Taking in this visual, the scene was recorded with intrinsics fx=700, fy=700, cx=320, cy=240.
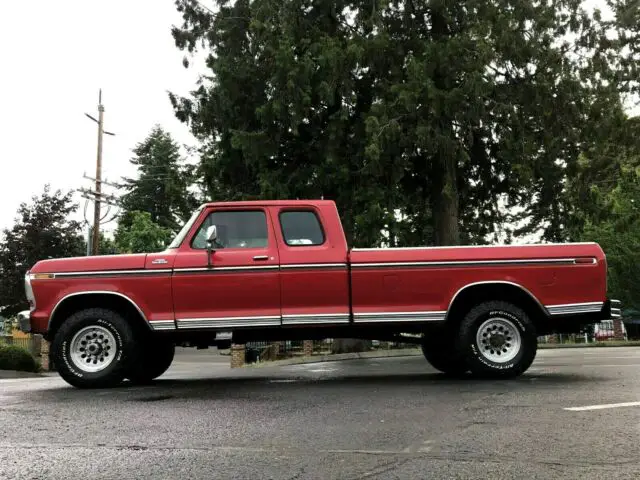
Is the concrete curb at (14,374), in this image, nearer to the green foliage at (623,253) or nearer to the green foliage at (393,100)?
the green foliage at (393,100)

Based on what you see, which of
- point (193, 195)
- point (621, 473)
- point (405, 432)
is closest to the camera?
point (621, 473)

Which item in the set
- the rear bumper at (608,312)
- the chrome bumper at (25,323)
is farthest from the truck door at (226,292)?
the rear bumper at (608,312)

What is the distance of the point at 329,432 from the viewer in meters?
5.00

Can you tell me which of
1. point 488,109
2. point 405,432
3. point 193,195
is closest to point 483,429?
point 405,432

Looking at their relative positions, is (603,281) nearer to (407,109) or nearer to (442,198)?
(407,109)

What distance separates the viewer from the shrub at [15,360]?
811 inches

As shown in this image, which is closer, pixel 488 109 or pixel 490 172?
pixel 488 109

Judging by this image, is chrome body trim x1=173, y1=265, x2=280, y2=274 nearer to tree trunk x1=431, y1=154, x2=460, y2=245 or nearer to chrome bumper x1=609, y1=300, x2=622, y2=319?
chrome bumper x1=609, y1=300, x2=622, y2=319

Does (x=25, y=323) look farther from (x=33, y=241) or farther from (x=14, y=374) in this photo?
(x=33, y=241)

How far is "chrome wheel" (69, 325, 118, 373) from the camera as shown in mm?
8148

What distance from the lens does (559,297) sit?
8.30 meters

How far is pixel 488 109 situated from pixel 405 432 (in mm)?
14172

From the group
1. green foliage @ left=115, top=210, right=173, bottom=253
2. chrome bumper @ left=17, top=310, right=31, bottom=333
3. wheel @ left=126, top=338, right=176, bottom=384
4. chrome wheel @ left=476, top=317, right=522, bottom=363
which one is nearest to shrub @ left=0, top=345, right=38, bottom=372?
wheel @ left=126, top=338, right=176, bottom=384

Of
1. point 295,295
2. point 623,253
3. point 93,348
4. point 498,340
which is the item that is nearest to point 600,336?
point 623,253
